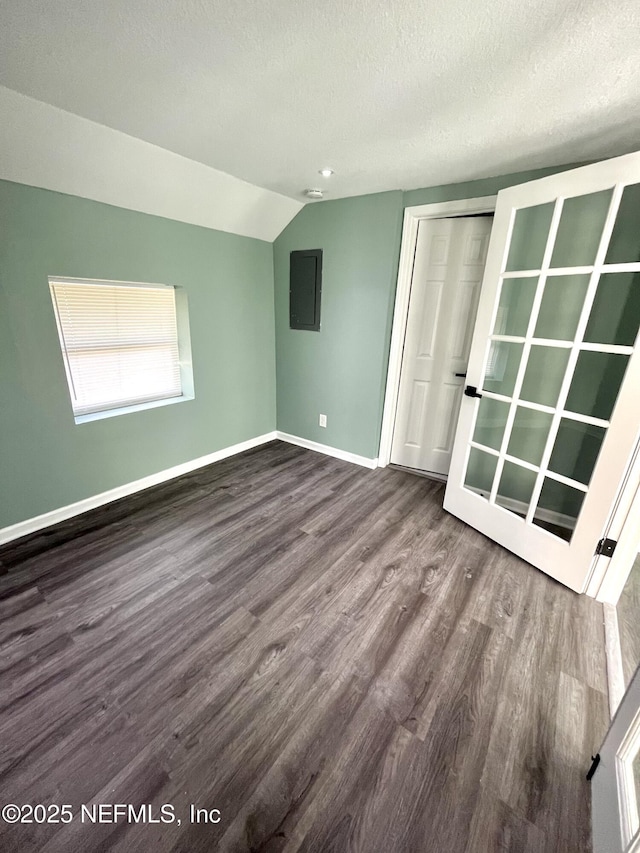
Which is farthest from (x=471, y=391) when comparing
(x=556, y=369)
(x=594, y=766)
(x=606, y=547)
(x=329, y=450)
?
(x=594, y=766)

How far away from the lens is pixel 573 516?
2.02m

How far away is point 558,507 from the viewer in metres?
2.09

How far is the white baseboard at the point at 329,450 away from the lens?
313 centimetres

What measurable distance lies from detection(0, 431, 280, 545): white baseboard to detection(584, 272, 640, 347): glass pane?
286 cm

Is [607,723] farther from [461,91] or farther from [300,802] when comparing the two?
[461,91]

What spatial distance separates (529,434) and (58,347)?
2.92 metres

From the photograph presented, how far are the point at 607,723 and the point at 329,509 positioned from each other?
5.41 feet

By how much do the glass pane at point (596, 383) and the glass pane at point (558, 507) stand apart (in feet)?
1.52

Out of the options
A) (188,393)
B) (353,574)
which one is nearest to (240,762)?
(353,574)

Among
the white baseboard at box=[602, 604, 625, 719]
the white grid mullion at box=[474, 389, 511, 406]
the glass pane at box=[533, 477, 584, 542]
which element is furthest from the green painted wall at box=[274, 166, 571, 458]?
the white baseboard at box=[602, 604, 625, 719]

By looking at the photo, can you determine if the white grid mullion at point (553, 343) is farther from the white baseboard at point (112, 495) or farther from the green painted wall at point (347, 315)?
the white baseboard at point (112, 495)

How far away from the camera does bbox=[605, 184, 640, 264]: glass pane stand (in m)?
1.69

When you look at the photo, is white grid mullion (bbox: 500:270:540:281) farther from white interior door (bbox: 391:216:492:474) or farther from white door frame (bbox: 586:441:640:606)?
white door frame (bbox: 586:441:640:606)

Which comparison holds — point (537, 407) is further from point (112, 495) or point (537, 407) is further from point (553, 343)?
point (112, 495)
